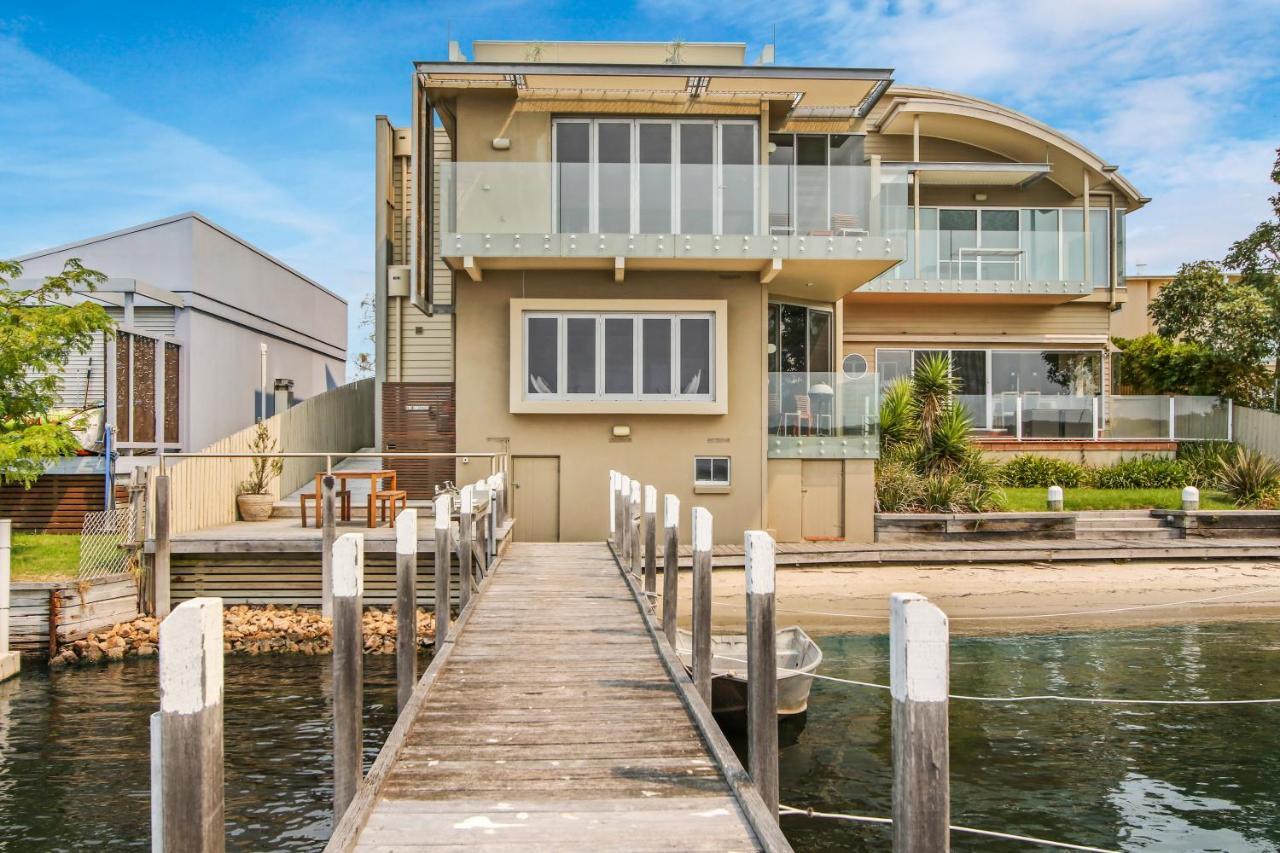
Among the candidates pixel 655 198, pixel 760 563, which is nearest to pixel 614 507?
pixel 655 198

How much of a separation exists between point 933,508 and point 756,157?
7179mm

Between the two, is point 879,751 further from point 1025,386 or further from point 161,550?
point 1025,386

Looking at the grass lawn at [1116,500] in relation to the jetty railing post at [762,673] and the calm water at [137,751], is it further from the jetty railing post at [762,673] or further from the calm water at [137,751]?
the jetty railing post at [762,673]

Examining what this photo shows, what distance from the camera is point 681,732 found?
6828 mm

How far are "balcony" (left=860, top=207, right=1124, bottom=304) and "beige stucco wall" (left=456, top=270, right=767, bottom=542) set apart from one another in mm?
8085

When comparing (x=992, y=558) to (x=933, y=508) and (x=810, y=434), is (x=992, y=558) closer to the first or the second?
(x=933, y=508)

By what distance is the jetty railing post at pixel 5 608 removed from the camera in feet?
42.5

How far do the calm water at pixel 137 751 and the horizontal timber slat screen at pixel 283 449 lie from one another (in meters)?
2.76

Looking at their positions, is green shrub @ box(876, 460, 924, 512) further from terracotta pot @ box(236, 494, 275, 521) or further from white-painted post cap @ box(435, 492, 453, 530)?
white-painted post cap @ box(435, 492, 453, 530)

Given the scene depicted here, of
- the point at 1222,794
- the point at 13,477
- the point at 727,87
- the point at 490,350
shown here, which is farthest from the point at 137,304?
the point at 1222,794

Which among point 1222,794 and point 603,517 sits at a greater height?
point 603,517

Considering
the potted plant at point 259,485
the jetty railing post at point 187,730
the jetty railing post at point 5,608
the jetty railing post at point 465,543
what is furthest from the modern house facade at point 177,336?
the jetty railing post at point 187,730

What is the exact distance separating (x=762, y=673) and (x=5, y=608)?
1088cm

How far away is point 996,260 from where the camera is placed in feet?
83.9
